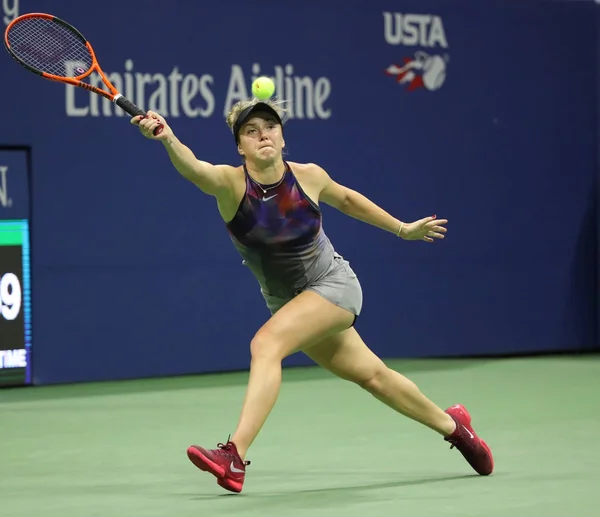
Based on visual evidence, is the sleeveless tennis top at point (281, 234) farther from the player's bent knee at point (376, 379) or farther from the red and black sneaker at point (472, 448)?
the red and black sneaker at point (472, 448)

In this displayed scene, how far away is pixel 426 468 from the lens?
198 inches

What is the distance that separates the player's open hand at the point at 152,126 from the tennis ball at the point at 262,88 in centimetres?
378

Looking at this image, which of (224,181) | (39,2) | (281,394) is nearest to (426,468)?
(224,181)

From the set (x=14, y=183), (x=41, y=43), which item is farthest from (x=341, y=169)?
(x=41, y=43)

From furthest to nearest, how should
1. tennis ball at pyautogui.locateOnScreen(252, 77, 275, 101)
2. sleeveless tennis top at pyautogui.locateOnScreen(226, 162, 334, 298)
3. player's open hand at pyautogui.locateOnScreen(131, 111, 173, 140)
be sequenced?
1. tennis ball at pyautogui.locateOnScreen(252, 77, 275, 101)
2. sleeveless tennis top at pyautogui.locateOnScreen(226, 162, 334, 298)
3. player's open hand at pyautogui.locateOnScreen(131, 111, 173, 140)

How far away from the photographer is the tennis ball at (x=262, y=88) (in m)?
8.06

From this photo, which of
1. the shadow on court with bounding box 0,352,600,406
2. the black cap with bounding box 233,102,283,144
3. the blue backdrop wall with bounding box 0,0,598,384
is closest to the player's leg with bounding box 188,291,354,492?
the black cap with bounding box 233,102,283,144

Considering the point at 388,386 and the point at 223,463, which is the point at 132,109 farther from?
the point at 388,386

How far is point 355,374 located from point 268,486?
511 mm

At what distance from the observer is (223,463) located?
169 inches

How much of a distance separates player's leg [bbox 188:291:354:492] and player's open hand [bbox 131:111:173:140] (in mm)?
753

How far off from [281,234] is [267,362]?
0.48 metres

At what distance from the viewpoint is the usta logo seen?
9188 mm

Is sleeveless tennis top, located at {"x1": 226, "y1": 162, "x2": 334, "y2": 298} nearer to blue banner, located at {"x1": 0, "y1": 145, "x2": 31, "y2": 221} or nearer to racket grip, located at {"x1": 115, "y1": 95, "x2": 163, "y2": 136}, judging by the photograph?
racket grip, located at {"x1": 115, "y1": 95, "x2": 163, "y2": 136}
